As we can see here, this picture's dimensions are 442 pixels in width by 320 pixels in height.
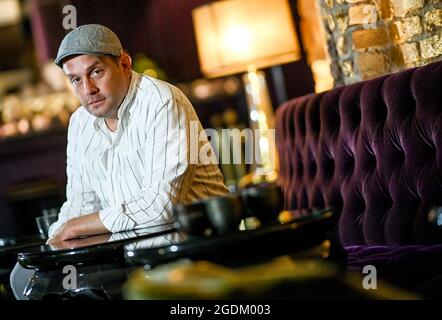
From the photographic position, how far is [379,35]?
3.47 metres

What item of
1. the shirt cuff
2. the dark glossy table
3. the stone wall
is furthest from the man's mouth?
the stone wall

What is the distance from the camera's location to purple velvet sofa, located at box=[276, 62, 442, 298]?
8.39 feet

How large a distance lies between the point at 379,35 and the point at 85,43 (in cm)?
132

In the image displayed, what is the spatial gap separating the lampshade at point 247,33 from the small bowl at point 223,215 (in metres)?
3.10

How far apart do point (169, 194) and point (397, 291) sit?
0.82 m

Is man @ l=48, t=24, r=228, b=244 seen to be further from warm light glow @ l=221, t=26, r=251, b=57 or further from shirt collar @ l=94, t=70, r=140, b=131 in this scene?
warm light glow @ l=221, t=26, r=251, b=57

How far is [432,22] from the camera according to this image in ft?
10.3

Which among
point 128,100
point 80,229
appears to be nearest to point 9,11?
point 128,100

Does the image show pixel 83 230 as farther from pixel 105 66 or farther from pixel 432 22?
pixel 432 22

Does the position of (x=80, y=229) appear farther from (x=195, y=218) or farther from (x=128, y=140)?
(x=195, y=218)

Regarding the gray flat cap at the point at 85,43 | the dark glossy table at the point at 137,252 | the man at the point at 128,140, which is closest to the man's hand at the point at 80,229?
the man at the point at 128,140

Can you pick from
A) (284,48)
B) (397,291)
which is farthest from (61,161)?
Answer: (397,291)

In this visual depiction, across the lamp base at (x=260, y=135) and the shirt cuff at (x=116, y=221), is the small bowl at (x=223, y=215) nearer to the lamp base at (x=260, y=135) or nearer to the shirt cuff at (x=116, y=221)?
the shirt cuff at (x=116, y=221)

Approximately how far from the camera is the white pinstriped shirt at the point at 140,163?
2.64 meters
